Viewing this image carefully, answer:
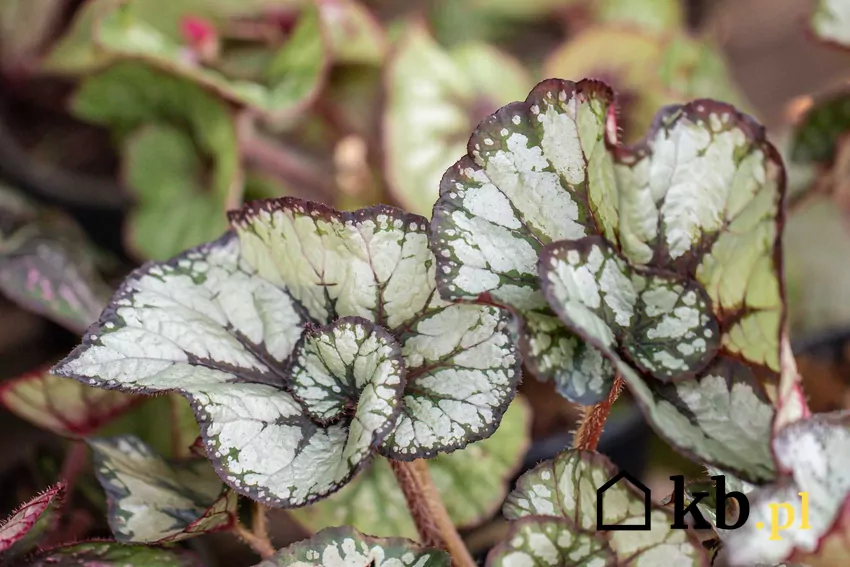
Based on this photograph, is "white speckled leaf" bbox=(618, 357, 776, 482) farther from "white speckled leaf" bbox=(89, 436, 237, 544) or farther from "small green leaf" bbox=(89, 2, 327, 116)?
"small green leaf" bbox=(89, 2, 327, 116)

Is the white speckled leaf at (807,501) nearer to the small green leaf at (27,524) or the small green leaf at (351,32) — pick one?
the small green leaf at (27,524)

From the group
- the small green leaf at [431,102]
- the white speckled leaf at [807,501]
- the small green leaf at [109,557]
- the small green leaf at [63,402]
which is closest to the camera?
the white speckled leaf at [807,501]

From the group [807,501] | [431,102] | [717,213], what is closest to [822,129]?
[431,102]

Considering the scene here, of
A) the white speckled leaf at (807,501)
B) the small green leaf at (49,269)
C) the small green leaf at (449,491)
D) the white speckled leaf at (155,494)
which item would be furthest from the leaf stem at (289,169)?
the white speckled leaf at (807,501)

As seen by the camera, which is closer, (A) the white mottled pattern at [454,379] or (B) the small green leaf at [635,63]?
(A) the white mottled pattern at [454,379]

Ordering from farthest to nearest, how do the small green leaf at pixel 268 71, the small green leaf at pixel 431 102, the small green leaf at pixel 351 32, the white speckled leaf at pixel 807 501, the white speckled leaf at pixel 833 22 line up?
the small green leaf at pixel 351 32
the small green leaf at pixel 431 102
the small green leaf at pixel 268 71
the white speckled leaf at pixel 833 22
the white speckled leaf at pixel 807 501
